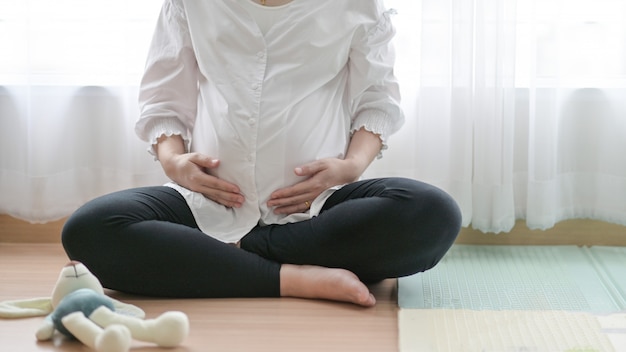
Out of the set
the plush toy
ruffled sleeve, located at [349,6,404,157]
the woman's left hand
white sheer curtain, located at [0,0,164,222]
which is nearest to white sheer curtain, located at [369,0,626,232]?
ruffled sleeve, located at [349,6,404,157]

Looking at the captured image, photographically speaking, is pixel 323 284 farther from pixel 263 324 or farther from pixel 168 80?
pixel 168 80

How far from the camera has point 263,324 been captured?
1.53 m

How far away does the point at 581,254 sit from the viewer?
200 centimetres

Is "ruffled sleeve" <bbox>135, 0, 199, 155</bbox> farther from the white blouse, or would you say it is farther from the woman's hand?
the woman's hand

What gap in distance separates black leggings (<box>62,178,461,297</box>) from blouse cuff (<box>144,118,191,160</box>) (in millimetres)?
142

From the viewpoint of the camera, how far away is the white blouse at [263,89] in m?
1.74

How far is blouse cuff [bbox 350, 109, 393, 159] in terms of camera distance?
180 cm

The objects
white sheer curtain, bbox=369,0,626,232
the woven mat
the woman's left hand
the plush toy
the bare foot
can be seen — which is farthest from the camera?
white sheer curtain, bbox=369,0,626,232

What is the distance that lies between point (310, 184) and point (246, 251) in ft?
0.53

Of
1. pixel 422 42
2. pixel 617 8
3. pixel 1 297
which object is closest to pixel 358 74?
pixel 422 42

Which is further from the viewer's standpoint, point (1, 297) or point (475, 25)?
point (475, 25)

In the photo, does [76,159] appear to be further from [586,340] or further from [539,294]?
[586,340]

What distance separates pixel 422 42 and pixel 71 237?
0.79m

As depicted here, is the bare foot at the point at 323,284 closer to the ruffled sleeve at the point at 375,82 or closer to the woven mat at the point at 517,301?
the woven mat at the point at 517,301
